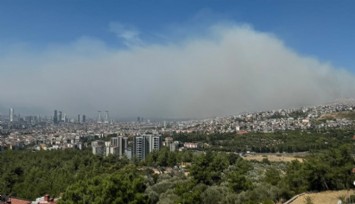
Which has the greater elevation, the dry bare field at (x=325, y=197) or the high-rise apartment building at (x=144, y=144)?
the dry bare field at (x=325, y=197)

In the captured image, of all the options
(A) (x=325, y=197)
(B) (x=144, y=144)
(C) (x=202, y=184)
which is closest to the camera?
(A) (x=325, y=197)

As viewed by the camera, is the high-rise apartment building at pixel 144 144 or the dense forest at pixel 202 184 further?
the high-rise apartment building at pixel 144 144

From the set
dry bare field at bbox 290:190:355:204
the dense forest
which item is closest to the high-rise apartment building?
the dense forest

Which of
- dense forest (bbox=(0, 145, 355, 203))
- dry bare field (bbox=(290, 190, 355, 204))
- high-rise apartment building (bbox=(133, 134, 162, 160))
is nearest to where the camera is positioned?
dense forest (bbox=(0, 145, 355, 203))

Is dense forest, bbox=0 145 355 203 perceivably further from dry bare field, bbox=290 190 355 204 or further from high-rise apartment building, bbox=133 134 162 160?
high-rise apartment building, bbox=133 134 162 160

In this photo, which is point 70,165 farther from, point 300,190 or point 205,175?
point 300,190

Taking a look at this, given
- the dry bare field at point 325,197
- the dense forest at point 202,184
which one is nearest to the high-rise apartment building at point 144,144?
the dense forest at point 202,184

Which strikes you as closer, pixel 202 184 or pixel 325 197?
pixel 325 197

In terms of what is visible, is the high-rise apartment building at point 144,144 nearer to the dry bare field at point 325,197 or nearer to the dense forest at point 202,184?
the dense forest at point 202,184

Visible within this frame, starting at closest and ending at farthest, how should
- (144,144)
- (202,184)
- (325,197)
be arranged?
(325,197) → (202,184) → (144,144)

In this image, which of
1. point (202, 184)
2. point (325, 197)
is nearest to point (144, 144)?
point (202, 184)

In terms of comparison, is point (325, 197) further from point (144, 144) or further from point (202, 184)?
point (144, 144)
